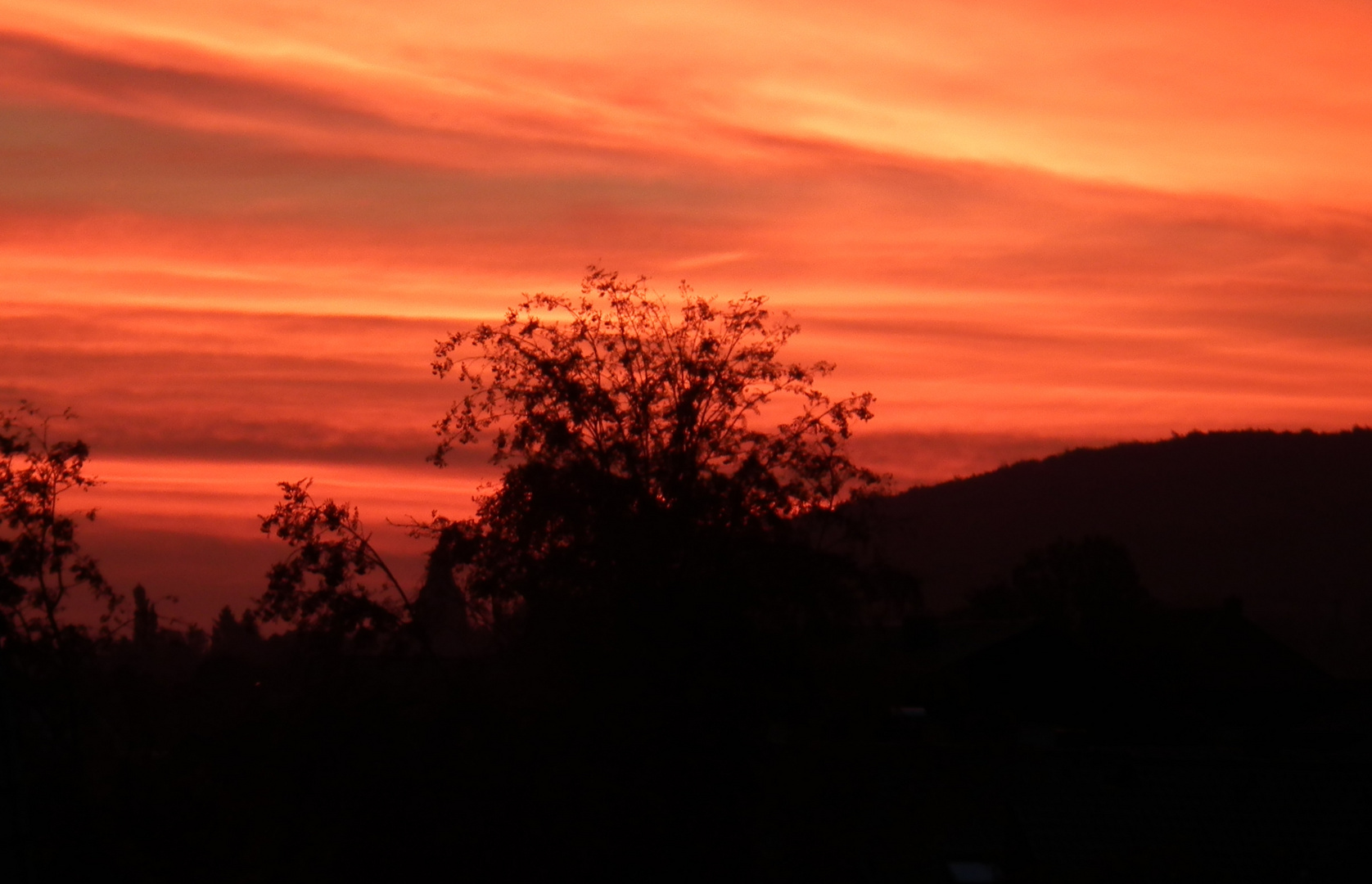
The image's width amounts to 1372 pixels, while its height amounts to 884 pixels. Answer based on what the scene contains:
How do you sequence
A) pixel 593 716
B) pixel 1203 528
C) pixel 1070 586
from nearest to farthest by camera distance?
pixel 593 716
pixel 1070 586
pixel 1203 528

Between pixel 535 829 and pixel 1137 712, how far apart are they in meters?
51.9

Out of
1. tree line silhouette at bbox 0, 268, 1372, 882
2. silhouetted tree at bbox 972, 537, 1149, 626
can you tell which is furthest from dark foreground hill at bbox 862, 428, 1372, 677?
tree line silhouette at bbox 0, 268, 1372, 882

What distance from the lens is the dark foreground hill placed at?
16725cm

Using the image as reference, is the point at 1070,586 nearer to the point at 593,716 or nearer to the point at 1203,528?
the point at 593,716

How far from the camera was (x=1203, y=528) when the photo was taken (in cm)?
18512

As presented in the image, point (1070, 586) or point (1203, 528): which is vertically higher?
point (1203, 528)

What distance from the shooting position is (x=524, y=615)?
3772 cm

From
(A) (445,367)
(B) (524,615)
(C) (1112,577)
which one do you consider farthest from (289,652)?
(C) (1112,577)

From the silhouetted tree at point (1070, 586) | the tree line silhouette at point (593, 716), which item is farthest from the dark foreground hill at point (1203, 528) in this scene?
the tree line silhouette at point (593, 716)

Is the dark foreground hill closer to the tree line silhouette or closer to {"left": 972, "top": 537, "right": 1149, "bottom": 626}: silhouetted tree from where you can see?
{"left": 972, "top": 537, "right": 1149, "bottom": 626}: silhouetted tree

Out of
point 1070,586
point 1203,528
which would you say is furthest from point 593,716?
point 1203,528

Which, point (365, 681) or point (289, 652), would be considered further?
point (289, 652)

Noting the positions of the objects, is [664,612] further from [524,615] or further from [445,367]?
[445,367]

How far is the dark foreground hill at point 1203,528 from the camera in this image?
549 feet
